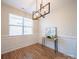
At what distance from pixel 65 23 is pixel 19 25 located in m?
3.25

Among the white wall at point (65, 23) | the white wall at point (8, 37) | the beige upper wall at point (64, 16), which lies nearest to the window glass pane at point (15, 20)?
the white wall at point (8, 37)

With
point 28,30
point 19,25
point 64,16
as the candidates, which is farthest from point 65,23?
point 28,30

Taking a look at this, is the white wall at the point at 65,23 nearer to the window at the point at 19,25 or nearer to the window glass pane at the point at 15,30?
the window at the point at 19,25

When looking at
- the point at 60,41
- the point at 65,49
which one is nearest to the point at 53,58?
the point at 65,49

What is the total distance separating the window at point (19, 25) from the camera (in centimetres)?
471

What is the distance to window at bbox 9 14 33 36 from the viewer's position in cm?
471

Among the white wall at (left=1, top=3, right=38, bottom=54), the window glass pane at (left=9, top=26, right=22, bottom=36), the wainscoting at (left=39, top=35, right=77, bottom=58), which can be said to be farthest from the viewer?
the window glass pane at (left=9, top=26, right=22, bottom=36)

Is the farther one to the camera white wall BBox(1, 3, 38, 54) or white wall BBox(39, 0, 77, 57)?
white wall BBox(1, 3, 38, 54)

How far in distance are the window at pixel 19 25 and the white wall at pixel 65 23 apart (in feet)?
7.59

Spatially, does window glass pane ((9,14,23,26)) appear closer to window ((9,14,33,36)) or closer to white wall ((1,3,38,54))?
window ((9,14,33,36))

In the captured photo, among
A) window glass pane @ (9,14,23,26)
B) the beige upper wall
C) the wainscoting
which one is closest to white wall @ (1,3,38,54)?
window glass pane @ (9,14,23,26)

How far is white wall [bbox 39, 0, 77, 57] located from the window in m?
2.31

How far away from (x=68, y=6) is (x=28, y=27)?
3681 millimetres

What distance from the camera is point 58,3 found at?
4.43m
